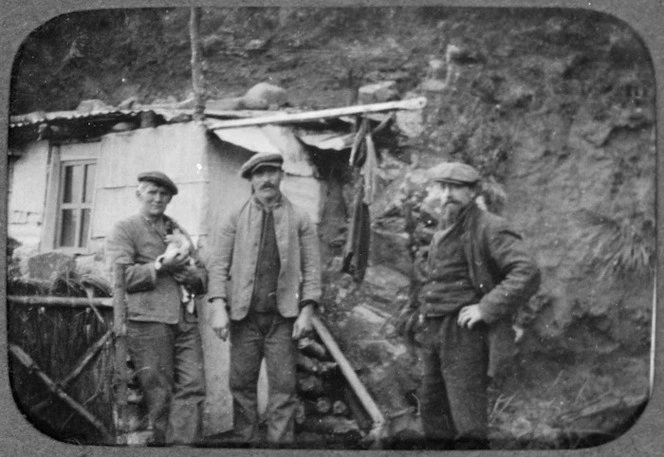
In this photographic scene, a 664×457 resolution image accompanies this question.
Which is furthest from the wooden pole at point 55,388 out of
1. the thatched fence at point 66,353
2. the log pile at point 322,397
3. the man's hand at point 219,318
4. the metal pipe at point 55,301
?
the log pile at point 322,397

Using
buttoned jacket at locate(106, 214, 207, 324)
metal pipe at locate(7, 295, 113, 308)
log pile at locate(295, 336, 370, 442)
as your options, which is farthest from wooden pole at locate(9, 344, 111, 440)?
log pile at locate(295, 336, 370, 442)

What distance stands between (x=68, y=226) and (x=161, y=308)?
28cm

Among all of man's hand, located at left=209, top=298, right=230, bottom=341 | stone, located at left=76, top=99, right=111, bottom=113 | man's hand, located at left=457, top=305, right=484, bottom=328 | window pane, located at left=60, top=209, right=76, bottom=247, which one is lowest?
man's hand, located at left=209, top=298, right=230, bottom=341

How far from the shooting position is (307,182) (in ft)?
5.78

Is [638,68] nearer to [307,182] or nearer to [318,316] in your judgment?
A: [307,182]

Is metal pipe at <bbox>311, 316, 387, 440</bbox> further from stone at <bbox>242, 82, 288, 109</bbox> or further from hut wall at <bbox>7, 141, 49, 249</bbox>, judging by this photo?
hut wall at <bbox>7, 141, 49, 249</bbox>

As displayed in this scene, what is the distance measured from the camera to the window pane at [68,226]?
1817mm

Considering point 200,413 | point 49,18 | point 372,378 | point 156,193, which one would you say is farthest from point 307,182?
point 49,18

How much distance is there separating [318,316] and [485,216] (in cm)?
42

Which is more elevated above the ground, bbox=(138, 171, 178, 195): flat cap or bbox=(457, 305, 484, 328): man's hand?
bbox=(138, 171, 178, 195): flat cap

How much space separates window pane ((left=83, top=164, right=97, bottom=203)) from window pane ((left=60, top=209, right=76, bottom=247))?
44mm

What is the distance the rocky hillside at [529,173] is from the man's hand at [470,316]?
88 mm

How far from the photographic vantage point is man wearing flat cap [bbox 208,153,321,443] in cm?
176

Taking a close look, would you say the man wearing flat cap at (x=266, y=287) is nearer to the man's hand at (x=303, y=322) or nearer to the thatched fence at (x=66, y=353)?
the man's hand at (x=303, y=322)
